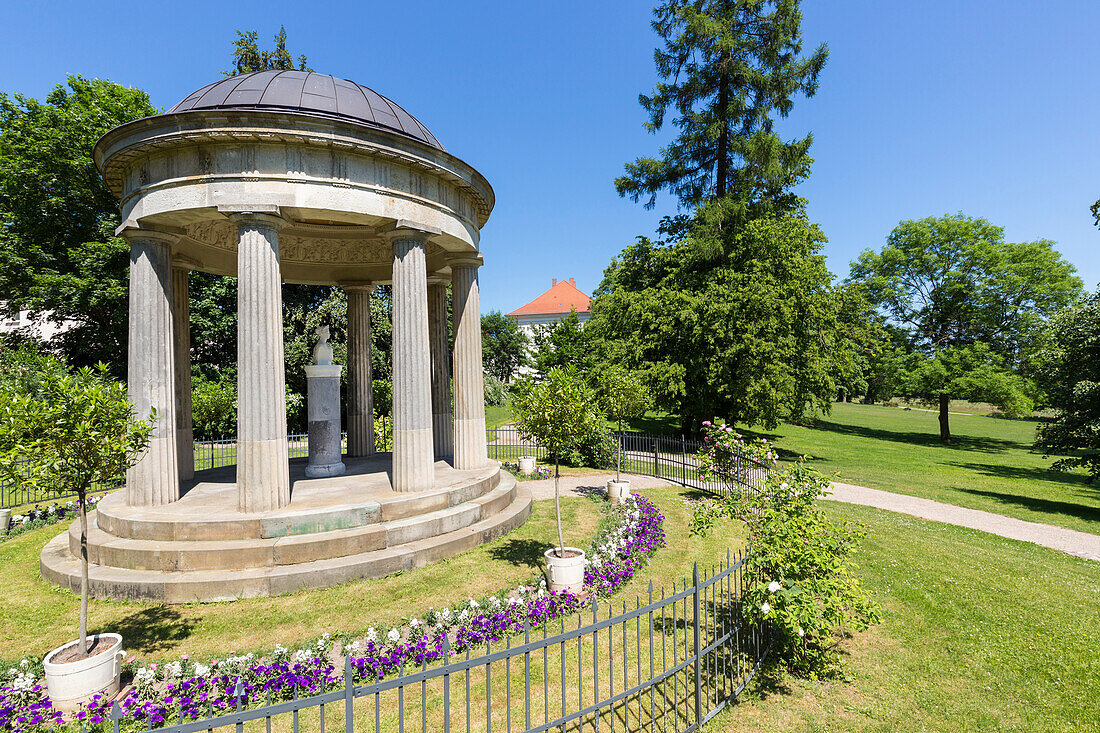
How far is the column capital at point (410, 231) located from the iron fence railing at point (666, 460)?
15.8ft

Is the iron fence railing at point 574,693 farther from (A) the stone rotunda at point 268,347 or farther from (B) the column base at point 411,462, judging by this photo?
(B) the column base at point 411,462

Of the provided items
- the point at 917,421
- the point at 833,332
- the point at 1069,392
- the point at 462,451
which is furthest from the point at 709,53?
the point at 917,421

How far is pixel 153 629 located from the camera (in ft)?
21.0

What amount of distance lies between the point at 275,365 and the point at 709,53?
2320 centimetres

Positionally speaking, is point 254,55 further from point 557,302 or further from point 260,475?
point 557,302

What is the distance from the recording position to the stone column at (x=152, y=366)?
29.9 ft

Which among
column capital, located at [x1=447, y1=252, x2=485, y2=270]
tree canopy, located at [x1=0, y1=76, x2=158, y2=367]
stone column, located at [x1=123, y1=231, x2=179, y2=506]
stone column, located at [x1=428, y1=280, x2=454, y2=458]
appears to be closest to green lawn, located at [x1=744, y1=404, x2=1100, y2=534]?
column capital, located at [x1=447, y1=252, x2=485, y2=270]

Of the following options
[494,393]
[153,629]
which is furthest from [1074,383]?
[494,393]

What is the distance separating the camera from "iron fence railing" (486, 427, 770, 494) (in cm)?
1409

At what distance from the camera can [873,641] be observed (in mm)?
6215

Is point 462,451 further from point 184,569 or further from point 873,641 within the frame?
point 873,641

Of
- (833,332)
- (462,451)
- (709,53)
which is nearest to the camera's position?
(462,451)

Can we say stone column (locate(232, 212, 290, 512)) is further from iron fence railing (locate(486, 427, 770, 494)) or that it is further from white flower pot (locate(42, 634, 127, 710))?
iron fence railing (locate(486, 427, 770, 494))

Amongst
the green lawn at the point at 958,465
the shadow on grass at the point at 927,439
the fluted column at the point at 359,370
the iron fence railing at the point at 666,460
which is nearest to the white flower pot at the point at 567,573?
the iron fence railing at the point at 666,460
